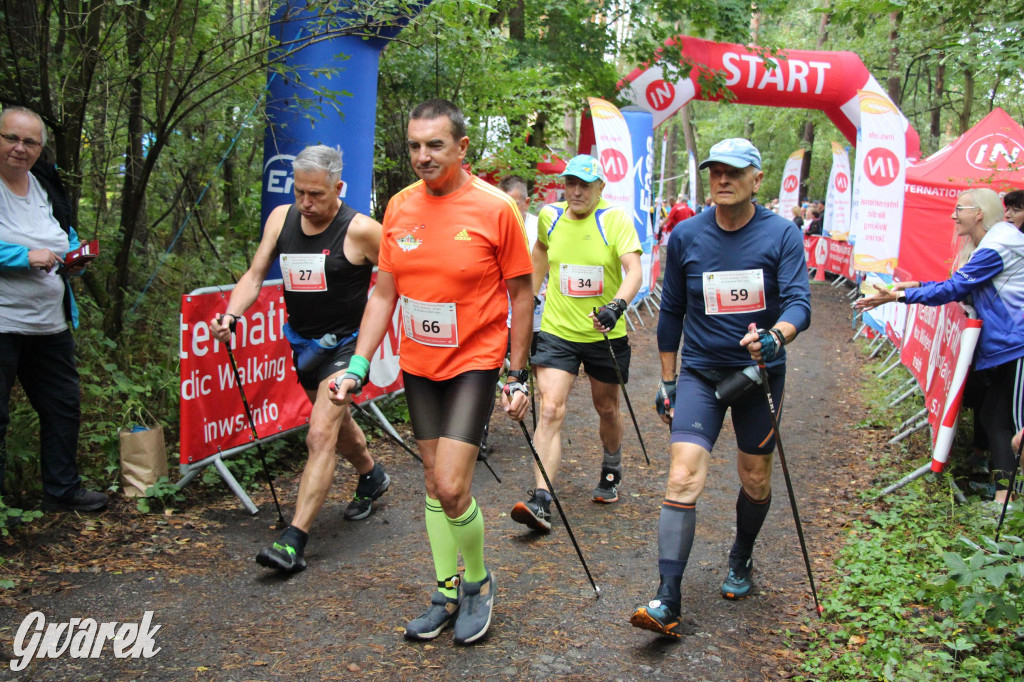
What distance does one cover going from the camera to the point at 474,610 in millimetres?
3832

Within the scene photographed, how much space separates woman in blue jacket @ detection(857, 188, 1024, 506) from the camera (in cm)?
564

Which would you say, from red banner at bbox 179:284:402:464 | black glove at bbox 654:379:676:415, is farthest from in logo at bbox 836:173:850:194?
black glove at bbox 654:379:676:415

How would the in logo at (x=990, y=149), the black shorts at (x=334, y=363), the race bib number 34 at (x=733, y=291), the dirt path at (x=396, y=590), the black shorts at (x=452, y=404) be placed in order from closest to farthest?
the dirt path at (x=396, y=590)
the black shorts at (x=452, y=404)
the race bib number 34 at (x=733, y=291)
the black shorts at (x=334, y=363)
the in logo at (x=990, y=149)

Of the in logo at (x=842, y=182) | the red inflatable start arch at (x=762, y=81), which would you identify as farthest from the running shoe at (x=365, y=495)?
the in logo at (x=842, y=182)

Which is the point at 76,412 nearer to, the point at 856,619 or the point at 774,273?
the point at 774,273

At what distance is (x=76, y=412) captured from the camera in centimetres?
489

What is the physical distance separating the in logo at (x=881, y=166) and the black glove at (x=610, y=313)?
285 inches

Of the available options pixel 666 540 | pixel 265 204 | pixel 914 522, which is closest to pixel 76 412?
pixel 265 204

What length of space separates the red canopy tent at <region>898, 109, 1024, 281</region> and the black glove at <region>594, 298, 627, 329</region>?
7.04m

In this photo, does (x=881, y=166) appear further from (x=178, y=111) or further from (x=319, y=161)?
(x=319, y=161)

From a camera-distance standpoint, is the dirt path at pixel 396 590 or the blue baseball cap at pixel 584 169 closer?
the dirt path at pixel 396 590

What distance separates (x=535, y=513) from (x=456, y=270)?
2.06 meters

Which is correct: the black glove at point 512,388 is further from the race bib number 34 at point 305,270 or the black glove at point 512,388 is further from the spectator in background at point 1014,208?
the spectator in background at point 1014,208

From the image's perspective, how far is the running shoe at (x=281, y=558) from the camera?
14.2ft
